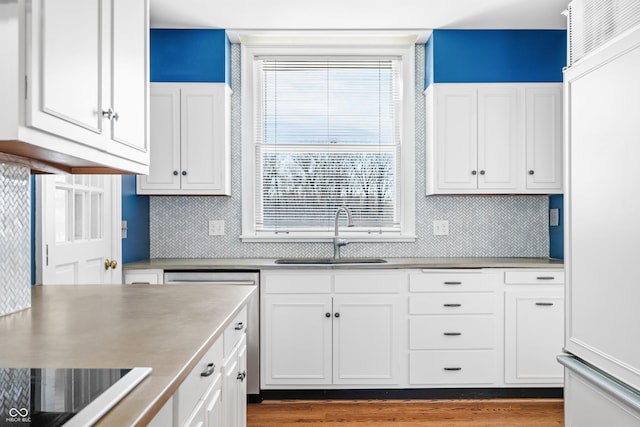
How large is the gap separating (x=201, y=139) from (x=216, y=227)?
696 millimetres

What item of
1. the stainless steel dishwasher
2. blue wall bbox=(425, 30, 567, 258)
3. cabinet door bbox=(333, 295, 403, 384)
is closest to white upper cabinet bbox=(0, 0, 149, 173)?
the stainless steel dishwasher

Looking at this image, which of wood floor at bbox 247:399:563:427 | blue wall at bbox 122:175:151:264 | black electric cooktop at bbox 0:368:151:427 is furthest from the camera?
blue wall at bbox 122:175:151:264

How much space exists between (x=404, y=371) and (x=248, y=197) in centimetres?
169

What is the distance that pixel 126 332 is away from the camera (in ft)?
4.44

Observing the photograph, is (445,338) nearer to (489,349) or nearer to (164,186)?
(489,349)

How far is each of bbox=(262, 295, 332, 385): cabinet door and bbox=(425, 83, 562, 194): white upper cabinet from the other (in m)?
1.22

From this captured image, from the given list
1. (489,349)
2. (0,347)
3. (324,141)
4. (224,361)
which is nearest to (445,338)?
(489,349)

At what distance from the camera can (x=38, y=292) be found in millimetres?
2006

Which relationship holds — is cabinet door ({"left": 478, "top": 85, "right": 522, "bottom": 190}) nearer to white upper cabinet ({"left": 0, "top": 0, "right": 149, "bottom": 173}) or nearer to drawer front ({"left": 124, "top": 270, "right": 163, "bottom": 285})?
drawer front ({"left": 124, "top": 270, "right": 163, "bottom": 285})

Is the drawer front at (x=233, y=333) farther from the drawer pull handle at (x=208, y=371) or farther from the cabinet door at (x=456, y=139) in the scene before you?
the cabinet door at (x=456, y=139)

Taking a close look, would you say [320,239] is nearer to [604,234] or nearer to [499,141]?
[499,141]

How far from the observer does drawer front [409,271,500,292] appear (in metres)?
3.26

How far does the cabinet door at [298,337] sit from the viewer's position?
325 cm

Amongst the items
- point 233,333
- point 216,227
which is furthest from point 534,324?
point 216,227
